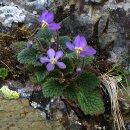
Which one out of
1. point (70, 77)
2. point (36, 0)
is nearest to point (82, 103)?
point (70, 77)

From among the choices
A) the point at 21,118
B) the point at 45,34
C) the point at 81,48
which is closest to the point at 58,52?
the point at 81,48

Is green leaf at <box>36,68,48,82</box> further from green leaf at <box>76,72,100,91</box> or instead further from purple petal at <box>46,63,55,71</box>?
green leaf at <box>76,72,100,91</box>

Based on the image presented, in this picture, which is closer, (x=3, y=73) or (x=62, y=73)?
(x=62, y=73)

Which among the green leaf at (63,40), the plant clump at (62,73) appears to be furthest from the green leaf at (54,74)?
the green leaf at (63,40)

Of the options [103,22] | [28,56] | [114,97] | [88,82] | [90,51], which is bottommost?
[114,97]

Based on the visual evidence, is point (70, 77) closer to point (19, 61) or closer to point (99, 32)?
point (19, 61)

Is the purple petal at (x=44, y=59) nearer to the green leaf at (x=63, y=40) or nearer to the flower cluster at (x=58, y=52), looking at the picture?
the flower cluster at (x=58, y=52)

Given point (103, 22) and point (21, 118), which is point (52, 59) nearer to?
point (21, 118)
